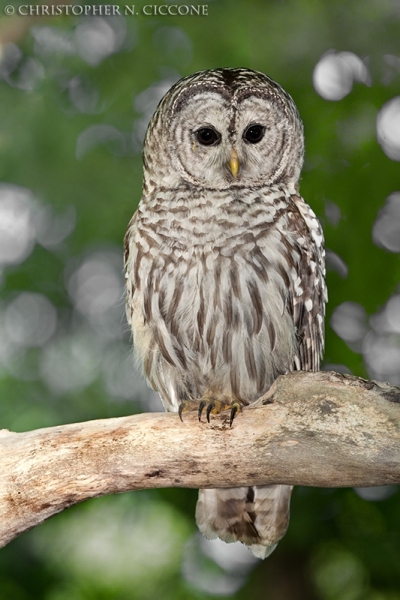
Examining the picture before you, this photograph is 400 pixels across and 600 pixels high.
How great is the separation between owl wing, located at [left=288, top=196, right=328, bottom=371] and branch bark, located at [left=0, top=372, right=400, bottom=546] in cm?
78

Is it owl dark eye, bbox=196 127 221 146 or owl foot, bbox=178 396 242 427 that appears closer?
owl foot, bbox=178 396 242 427

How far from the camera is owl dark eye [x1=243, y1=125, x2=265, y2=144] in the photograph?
10.5 feet

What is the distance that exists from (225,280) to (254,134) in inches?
26.7

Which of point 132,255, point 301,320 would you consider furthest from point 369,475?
point 132,255

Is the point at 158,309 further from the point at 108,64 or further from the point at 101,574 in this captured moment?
the point at 101,574

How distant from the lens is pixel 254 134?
3232 millimetres

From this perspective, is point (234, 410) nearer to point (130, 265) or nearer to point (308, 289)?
point (308, 289)

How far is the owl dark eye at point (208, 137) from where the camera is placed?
320 centimetres

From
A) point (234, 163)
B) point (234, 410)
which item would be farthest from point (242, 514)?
point (234, 163)

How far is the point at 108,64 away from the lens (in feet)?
12.6

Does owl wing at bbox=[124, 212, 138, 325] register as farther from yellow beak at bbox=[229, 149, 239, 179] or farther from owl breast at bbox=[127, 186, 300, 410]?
yellow beak at bbox=[229, 149, 239, 179]

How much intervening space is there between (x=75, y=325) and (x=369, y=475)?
7.43 ft
